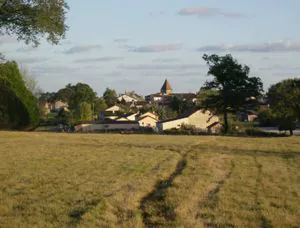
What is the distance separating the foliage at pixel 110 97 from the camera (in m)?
172

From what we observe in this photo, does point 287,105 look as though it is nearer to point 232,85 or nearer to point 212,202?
point 232,85

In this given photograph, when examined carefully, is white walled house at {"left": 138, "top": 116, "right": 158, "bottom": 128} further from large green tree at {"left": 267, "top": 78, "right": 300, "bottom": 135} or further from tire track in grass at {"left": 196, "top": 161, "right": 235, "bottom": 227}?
tire track in grass at {"left": 196, "top": 161, "right": 235, "bottom": 227}

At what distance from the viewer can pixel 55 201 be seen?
Answer: 39.7ft

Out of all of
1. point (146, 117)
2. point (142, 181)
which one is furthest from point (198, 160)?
point (146, 117)

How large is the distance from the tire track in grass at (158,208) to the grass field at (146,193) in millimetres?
20

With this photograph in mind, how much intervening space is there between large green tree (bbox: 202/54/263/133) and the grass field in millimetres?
41540

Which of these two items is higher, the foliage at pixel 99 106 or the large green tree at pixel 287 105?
the foliage at pixel 99 106

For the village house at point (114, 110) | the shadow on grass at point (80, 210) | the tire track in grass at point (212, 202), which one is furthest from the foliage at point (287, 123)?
the village house at point (114, 110)

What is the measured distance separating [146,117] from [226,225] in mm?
101957

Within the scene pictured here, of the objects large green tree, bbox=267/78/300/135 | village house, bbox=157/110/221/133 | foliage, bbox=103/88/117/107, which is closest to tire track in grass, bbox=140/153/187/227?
large green tree, bbox=267/78/300/135

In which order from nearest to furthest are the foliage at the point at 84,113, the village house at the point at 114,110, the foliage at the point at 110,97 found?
the foliage at the point at 84,113, the village house at the point at 114,110, the foliage at the point at 110,97

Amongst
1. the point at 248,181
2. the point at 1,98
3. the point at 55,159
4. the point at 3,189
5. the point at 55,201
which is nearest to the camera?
the point at 55,201

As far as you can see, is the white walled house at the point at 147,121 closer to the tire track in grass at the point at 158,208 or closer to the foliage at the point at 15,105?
the foliage at the point at 15,105

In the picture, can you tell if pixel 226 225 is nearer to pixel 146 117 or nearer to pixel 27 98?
pixel 27 98
